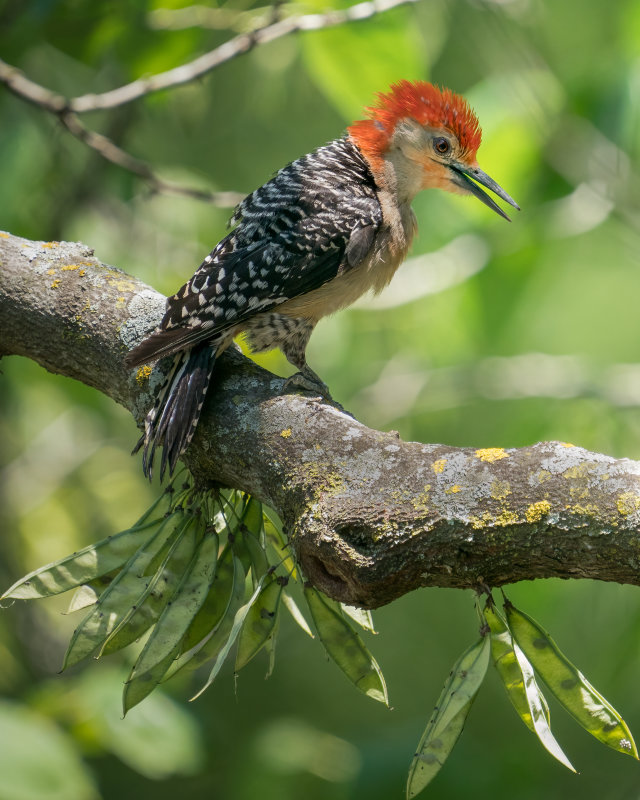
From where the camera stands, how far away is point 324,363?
173 inches

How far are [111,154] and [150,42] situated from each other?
0.43 metres

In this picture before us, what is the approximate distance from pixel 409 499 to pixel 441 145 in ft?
6.32

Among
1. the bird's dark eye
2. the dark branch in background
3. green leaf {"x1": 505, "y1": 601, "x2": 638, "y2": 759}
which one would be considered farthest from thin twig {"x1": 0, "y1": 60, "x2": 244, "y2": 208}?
green leaf {"x1": 505, "y1": 601, "x2": 638, "y2": 759}

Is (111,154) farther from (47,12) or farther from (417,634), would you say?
(417,634)

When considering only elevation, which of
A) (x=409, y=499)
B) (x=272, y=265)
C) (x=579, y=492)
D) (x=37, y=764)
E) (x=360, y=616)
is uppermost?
(x=272, y=265)

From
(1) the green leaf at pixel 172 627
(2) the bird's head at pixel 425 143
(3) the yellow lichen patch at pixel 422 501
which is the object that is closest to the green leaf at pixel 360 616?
(1) the green leaf at pixel 172 627

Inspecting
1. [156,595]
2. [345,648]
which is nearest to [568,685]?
[345,648]

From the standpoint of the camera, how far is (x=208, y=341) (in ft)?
8.18

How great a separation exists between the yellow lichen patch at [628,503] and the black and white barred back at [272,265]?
3.44ft

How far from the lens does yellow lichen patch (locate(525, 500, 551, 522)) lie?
5.23ft

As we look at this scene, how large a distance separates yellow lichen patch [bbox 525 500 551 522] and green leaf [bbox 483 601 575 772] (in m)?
0.21

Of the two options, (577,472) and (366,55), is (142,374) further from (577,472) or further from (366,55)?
(366,55)

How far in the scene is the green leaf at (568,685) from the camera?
5.48 feet

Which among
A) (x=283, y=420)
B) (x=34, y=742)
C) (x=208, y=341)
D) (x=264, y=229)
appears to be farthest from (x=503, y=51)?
(x=34, y=742)
